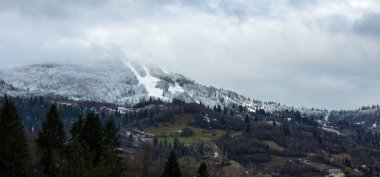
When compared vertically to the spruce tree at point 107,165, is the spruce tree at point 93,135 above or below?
above

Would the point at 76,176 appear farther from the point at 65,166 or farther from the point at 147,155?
the point at 147,155

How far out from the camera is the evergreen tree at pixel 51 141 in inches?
4454

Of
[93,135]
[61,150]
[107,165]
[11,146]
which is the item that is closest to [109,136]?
[93,135]

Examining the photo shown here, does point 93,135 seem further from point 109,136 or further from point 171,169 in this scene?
point 171,169

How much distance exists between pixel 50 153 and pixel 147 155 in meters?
51.6

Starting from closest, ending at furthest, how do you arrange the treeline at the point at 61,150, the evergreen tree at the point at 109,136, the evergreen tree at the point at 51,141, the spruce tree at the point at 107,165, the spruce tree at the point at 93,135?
1. the treeline at the point at 61,150
2. the spruce tree at the point at 107,165
3. the evergreen tree at the point at 51,141
4. the spruce tree at the point at 93,135
5. the evergreen tree at the point at 109,136

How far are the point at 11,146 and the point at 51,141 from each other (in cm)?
1892

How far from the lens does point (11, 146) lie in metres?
94.2

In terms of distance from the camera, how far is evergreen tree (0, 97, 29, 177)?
93.1 metres

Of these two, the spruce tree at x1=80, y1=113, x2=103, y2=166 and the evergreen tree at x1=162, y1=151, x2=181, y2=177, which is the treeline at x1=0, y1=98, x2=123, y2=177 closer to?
the spruce tree at x1=80, y1=113, x2=103, y2=166

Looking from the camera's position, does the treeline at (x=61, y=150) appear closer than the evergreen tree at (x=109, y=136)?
Yes

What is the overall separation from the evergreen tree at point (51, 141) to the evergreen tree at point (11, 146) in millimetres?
14439

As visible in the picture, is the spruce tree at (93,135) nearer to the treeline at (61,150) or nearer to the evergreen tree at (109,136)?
the treeline at (61,150)

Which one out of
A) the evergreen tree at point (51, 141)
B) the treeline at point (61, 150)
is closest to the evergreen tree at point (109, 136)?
the treeline at point (61, 150)
